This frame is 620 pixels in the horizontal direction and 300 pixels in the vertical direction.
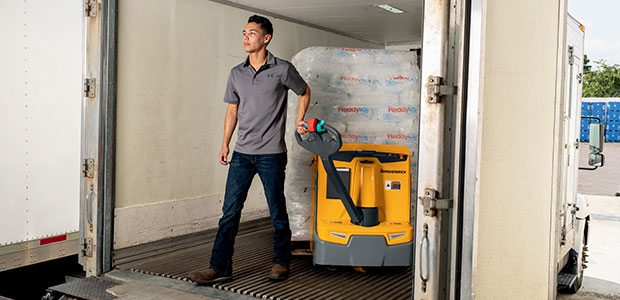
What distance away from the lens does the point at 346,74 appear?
570 centimetres

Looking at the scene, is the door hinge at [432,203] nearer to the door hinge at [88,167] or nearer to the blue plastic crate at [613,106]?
the door hinge at [88,167]

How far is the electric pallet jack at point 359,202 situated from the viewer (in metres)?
4.91

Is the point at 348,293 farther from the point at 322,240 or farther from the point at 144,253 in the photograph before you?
the point at 144,253

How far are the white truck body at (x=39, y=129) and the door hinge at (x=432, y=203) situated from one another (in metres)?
3.34

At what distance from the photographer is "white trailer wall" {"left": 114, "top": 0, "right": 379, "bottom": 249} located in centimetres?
564

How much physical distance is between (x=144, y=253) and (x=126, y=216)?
1.26 feet

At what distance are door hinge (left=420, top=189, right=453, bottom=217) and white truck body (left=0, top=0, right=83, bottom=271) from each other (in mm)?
3336

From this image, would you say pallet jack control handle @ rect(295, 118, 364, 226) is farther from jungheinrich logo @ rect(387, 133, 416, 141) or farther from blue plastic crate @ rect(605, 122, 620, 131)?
blue plastic crate @ rect(605, 122, 620, 131)

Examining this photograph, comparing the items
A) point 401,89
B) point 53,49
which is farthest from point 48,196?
point 401,89

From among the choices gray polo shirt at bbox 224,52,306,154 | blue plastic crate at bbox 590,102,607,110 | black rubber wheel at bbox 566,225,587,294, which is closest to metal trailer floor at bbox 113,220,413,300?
gray polo shirt at bbox 224,52,306,154

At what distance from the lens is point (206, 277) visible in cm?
465

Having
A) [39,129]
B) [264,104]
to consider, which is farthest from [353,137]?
[39,129]

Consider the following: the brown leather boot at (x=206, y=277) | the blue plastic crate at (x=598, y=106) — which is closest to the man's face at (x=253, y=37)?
the brown leather boot at (x=206, y=277)

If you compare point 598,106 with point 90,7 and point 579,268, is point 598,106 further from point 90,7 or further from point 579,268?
point 90,7
